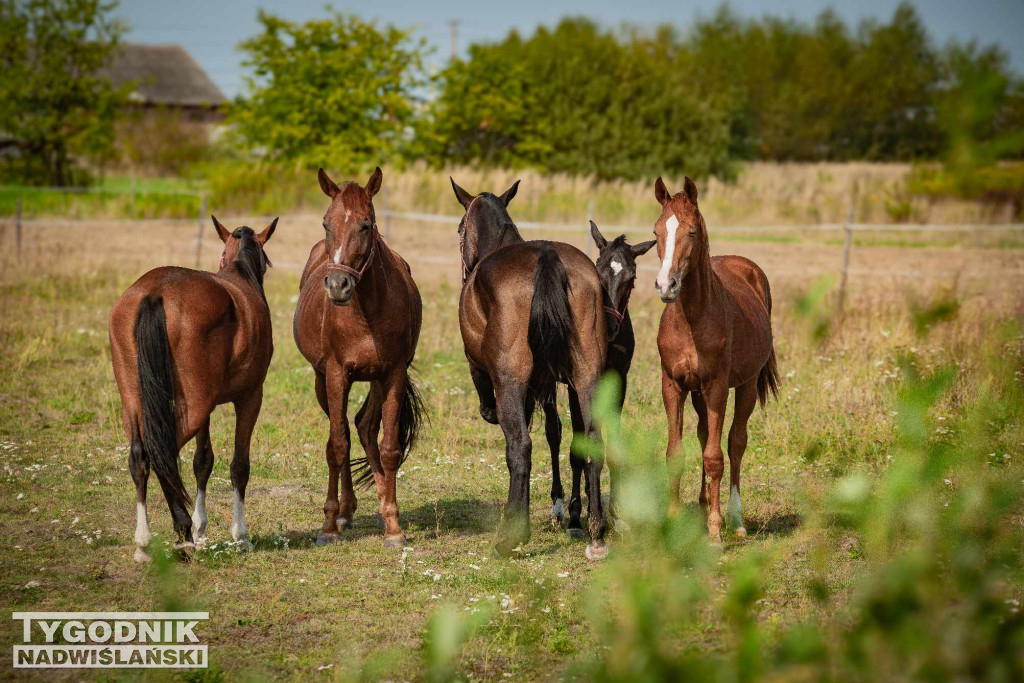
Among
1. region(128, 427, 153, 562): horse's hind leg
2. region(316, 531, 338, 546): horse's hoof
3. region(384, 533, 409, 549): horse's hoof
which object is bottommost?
region(316, 531, 338, 546): horse's hoof

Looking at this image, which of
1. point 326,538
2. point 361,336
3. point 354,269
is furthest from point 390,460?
point 354,269

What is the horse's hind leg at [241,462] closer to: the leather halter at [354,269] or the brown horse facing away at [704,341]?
the leather halter at [354,269]

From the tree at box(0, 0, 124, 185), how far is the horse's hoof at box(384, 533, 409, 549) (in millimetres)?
25607

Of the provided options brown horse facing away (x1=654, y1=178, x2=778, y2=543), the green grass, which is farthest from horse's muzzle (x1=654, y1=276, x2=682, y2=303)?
the green grass

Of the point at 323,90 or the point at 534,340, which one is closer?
the point at 534,340

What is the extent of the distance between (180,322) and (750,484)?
4341 mm

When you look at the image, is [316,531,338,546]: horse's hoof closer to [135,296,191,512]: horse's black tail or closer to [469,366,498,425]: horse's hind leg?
[135,296,191,512]: horse's black tail

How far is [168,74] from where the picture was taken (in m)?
65.6

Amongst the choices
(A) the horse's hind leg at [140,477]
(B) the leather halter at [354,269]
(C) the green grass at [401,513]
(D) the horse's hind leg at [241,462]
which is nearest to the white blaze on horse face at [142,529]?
(A) the horse's hind leg at [140,477]

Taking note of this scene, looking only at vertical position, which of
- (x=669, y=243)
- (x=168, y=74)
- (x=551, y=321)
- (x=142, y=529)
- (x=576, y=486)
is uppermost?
(x=168, y=74)

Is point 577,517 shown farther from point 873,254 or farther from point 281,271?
point 873,254

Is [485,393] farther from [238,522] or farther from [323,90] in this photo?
[323,90]

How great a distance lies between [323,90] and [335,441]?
74.8 ft

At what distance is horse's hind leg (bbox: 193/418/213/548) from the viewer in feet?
18.9
